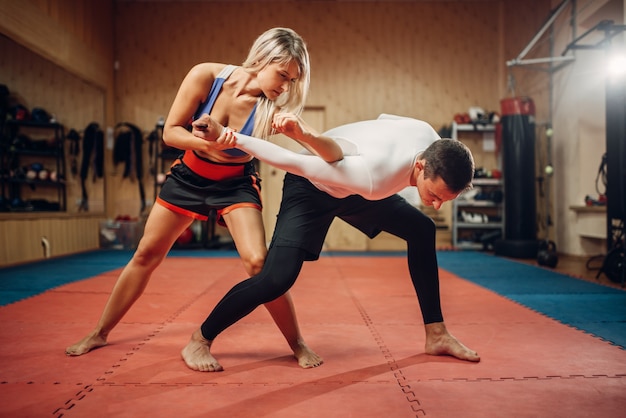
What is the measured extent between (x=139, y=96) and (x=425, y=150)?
823 centimetres

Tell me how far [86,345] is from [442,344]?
163 cm

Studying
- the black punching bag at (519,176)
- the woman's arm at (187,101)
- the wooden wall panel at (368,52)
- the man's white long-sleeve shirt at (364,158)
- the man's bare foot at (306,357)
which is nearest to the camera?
the man's white long-sleeve shirt at (364,158)

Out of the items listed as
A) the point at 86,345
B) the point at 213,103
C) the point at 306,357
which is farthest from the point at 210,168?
the point at 86,345

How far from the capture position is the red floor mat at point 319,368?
1713mm

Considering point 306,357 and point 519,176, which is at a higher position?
point 519,176

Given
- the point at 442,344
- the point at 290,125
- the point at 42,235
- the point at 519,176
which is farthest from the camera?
the point at 519,176

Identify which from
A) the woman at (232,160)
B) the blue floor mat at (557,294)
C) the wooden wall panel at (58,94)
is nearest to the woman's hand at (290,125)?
the woman at (232,160)

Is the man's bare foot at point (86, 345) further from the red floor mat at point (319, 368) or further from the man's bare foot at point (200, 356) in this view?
the man's bare foot at point (200, 356)

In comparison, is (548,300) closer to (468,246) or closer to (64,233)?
(468,246)

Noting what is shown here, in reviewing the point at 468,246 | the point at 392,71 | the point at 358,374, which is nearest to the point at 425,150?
the point at 358,374

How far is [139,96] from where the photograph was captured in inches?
361

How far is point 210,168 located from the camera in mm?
2184

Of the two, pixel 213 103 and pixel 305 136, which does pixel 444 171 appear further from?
pixel 213 103

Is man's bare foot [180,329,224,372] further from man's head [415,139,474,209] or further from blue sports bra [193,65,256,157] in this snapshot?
man's head [415,139,474,209]
